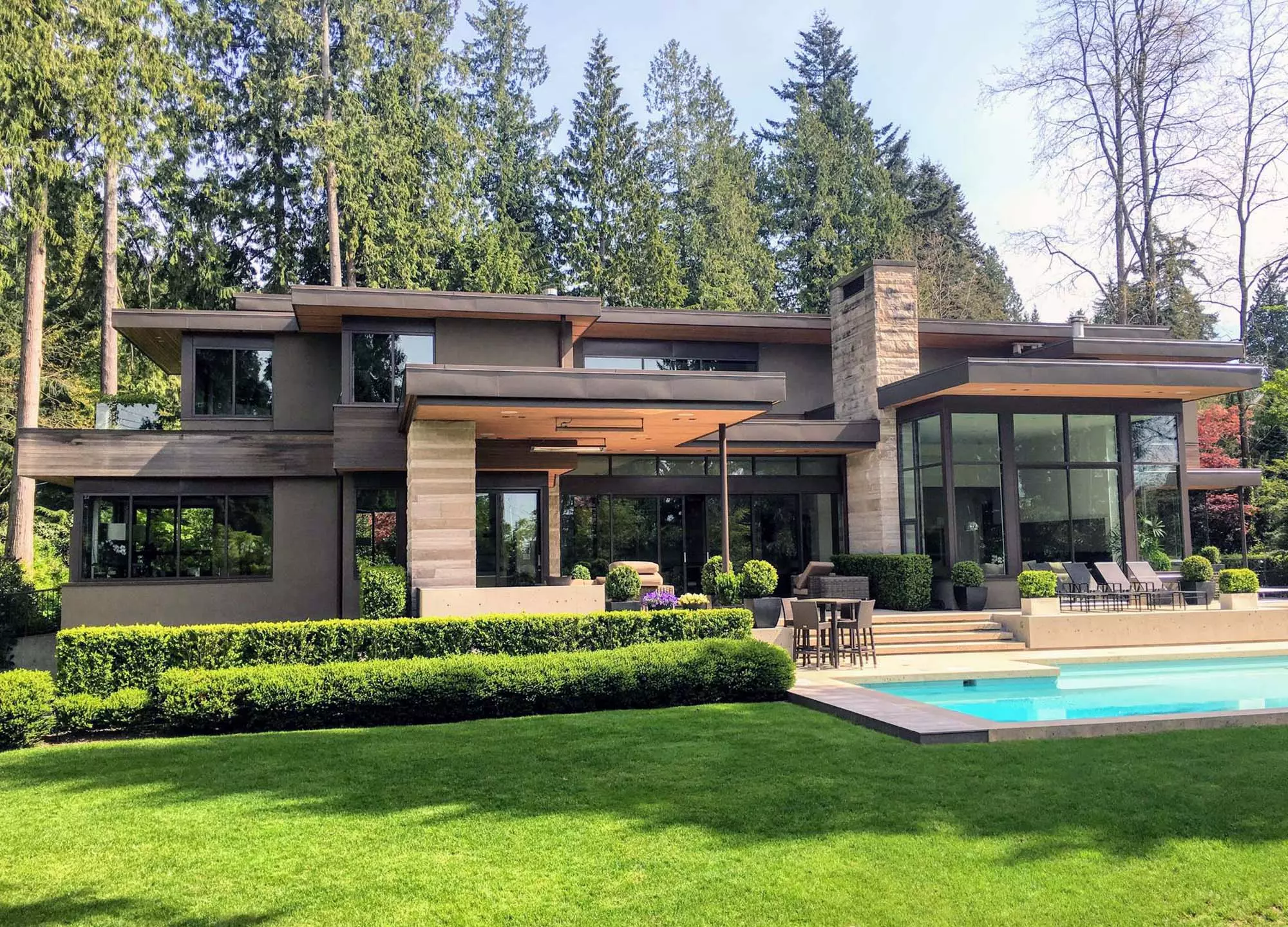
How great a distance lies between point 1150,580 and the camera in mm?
17609

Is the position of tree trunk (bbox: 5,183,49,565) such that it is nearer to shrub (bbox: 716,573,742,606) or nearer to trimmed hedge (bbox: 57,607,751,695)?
trimmed hedge (bbox: 57,607,751,695)

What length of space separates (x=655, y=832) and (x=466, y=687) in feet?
15.6

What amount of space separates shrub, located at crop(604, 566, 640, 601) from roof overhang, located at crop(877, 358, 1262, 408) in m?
6.99

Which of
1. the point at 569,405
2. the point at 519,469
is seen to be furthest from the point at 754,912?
the point at 519,469

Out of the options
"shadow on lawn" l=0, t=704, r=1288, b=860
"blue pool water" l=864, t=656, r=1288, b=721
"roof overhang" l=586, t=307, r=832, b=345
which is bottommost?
"blue pool water" l=864, t=656, r=1288, b=721

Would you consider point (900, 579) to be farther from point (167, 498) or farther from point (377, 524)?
point (167, 498)

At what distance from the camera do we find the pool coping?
8.38m

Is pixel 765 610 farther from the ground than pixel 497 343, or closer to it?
closer to it

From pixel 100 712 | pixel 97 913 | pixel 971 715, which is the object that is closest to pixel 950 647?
pixel 971 715

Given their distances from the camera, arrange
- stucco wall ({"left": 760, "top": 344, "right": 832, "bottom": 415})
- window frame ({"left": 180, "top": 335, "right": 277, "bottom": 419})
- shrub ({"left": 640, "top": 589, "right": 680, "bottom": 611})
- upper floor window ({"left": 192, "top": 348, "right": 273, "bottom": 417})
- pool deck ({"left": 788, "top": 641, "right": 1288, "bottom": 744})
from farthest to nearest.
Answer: stucco wall ({"left": 760, "top": 344, "right": 832, "bottom": 415}) → upper floor window ({"left": 192, "top": 348, "right": 273, "bottom": 417}) → window frame ({"left": 180, "top": 335, "right": 277, "bottom": 419}) → shrub ({"left": 640, "top": 589, "right": 680, "bottom": 611}) → pool deck ({"left": 788, "top": 641, "right": 1288, "bottom": 744})

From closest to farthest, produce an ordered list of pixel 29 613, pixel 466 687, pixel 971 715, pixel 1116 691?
1. pixel 971 715
2. pixel 466 687
3. pixel 1116 691
4. pixel 29 613

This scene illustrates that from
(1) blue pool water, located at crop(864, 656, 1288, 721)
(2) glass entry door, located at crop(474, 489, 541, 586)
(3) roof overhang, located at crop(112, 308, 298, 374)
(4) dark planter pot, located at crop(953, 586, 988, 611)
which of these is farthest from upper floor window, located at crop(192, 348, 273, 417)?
(4) dark planter pot, located at crop(953, 586, 988, 611)

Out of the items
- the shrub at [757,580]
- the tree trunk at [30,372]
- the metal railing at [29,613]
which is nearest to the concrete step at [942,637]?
the shrub at [757,580]

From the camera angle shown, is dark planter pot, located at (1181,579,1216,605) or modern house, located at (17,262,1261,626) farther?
dark planter pot, located at (1181,579,1216,605)
